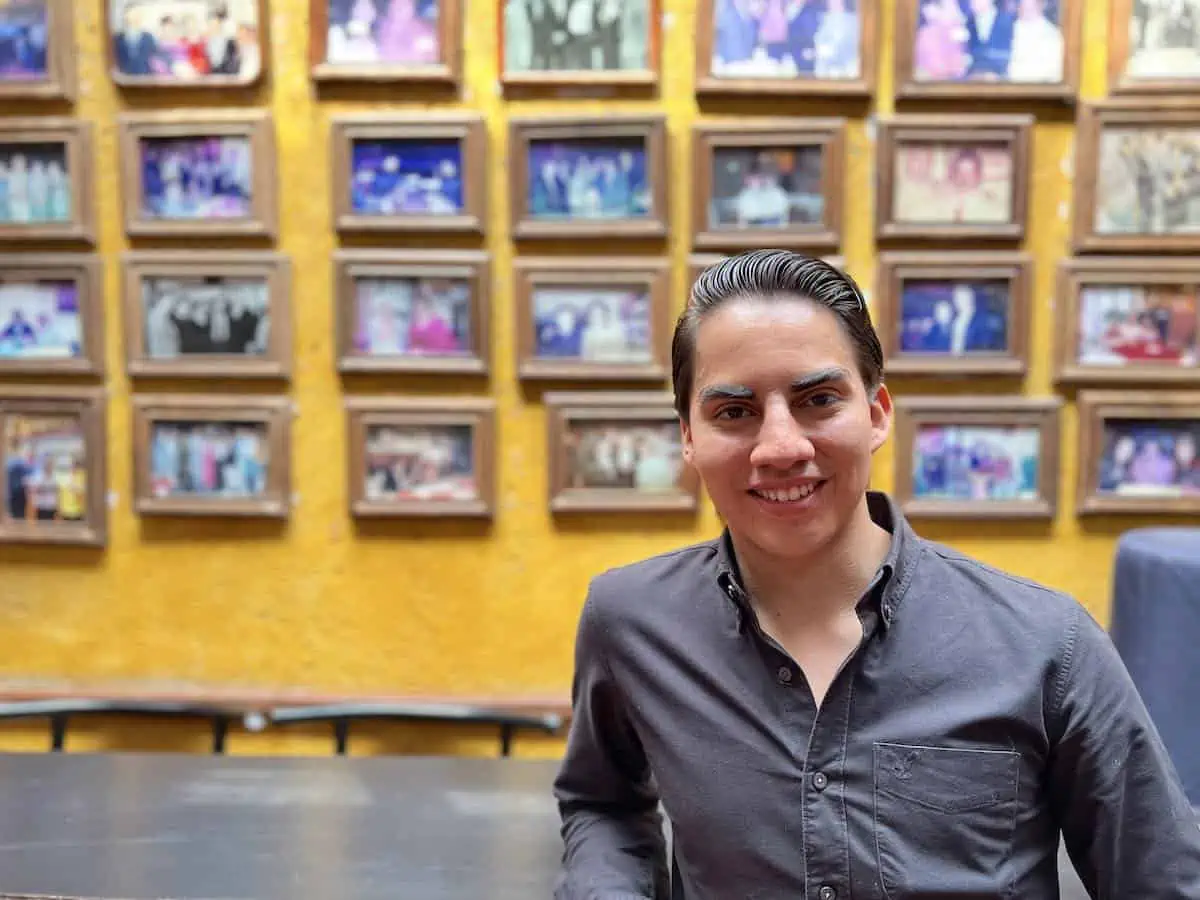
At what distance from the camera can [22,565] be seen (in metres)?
2.19

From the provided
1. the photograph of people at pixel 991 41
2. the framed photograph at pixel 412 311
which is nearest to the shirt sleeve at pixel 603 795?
the framed photograph at pixel 412 311

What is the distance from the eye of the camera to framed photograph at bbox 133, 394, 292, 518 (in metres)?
2.11

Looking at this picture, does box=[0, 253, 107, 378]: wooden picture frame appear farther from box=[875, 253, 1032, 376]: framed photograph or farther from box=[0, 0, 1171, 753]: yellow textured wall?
box=[875, 253, 1032, 376]: framed photograph

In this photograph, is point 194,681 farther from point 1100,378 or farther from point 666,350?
point 1100,378

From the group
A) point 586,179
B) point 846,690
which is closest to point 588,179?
point 586,179

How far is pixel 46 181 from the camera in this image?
211cm

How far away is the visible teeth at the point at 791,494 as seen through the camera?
89 cm

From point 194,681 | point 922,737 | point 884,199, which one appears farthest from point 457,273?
point 922,737

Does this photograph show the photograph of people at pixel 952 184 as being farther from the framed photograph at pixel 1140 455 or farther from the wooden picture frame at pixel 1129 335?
the framed photograph at pixel 1140 455

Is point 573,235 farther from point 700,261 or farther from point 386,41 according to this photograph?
point 386,41

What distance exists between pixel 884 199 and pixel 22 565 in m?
1.93

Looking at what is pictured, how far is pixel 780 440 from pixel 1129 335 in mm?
1481

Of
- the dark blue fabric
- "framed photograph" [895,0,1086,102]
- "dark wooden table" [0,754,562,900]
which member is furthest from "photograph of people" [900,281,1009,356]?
"dark wooden table" [0,754,562,900]

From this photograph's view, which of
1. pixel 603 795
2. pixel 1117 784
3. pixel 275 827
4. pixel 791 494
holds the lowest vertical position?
pixel 275 827
